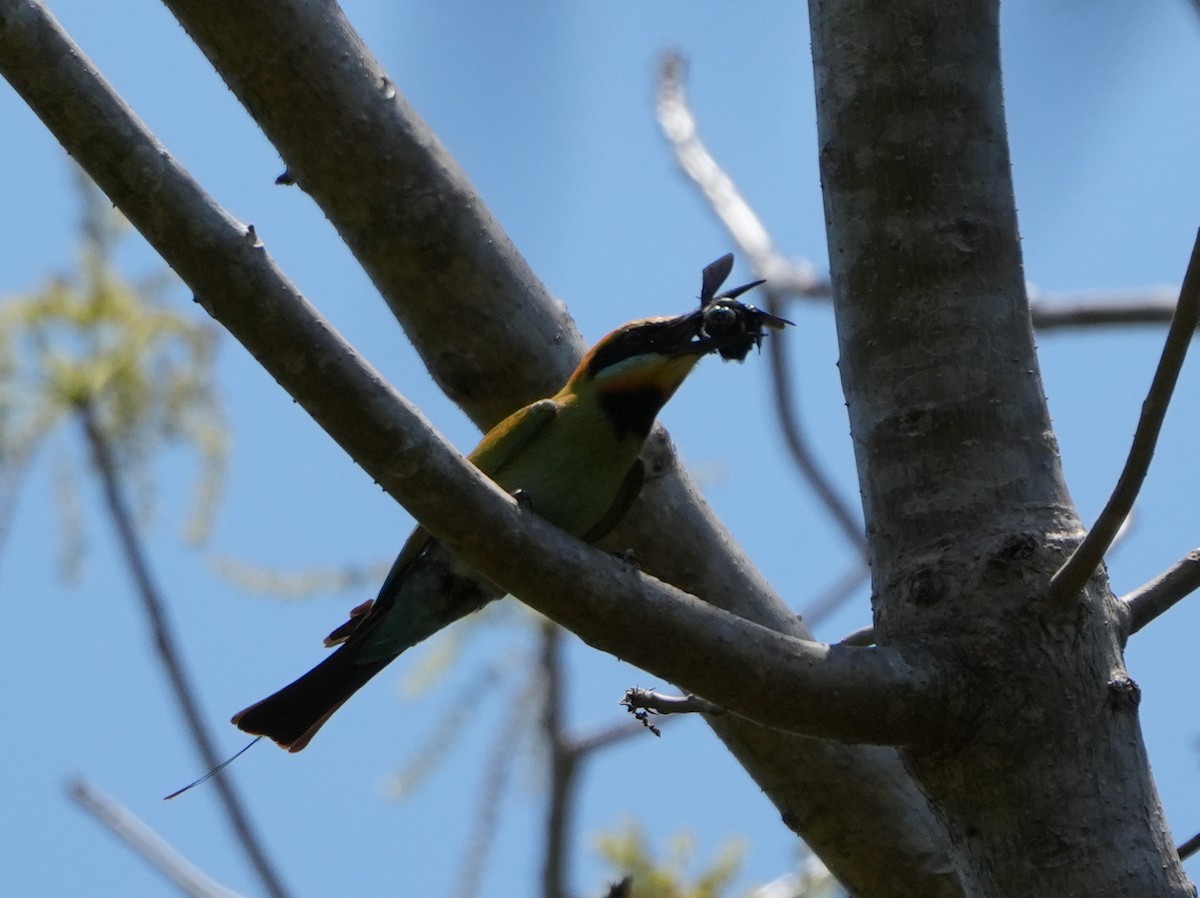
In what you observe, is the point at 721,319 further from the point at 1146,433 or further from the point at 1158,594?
the point at 1146,433

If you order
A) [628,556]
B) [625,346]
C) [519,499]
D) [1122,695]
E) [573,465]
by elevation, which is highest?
[625,346]

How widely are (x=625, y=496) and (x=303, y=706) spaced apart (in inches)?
42.4

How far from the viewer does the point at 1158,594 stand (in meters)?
2.51

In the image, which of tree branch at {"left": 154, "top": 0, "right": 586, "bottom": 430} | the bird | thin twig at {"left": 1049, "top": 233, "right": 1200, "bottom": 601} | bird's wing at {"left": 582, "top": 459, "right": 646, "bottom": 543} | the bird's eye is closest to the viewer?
thin twig at {"left": 1049, "top": 233, "right": 1200, "bottom": 601}

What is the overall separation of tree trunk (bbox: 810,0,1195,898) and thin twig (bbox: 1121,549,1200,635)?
8cm

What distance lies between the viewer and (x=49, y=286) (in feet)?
16.3

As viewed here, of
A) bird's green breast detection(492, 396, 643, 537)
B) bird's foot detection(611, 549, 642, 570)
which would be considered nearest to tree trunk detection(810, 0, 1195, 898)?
bird's foot detection(611, 549, 642, 570)

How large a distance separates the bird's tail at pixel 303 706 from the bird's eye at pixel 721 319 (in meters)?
1.31

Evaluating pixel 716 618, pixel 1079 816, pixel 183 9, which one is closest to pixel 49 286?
pixel 183 9

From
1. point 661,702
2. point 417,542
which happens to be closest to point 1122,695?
point 661,702

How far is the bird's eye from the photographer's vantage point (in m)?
3.59

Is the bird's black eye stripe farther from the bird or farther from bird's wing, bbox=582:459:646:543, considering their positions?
bird's wing, bbox=582:459:646:543

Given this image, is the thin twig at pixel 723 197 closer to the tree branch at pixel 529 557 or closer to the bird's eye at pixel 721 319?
the bird's eye at pixel 721 319

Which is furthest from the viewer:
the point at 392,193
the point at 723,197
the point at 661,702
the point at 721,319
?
the point at 723,197
